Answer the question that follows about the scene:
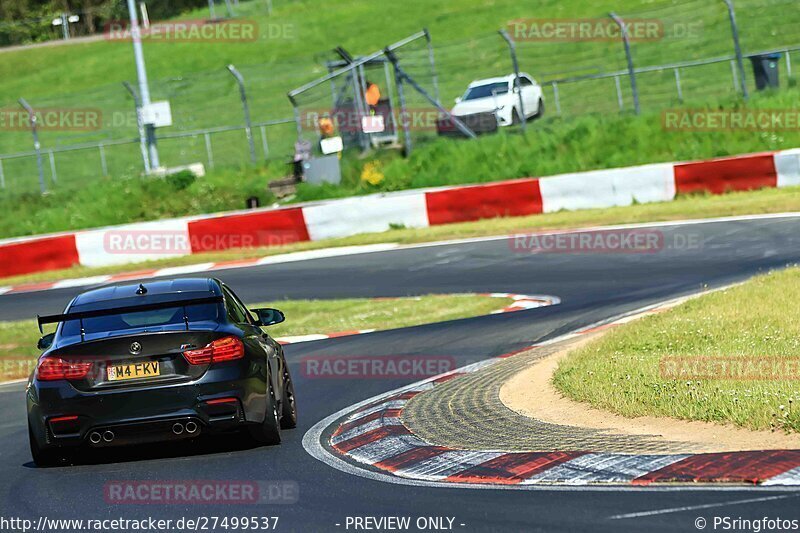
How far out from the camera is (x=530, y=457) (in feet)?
24.9

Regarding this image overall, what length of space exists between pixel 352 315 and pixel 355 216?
9136mm

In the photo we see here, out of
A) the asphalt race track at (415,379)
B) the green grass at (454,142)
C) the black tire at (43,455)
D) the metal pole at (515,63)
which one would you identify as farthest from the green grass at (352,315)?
the green grass at (454,142)

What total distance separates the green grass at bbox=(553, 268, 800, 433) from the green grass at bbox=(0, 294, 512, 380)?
4162 mm

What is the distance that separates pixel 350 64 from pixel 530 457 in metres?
24.4

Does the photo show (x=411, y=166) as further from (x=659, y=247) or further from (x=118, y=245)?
(x=659, y=247)

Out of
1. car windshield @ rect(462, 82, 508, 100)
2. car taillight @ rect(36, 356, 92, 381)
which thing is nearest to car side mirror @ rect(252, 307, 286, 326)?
car taillight @ rect(36, 356, 92, 381)

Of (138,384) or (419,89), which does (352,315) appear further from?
(419,89)

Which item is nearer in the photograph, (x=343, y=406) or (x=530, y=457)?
(x=530, y=457)

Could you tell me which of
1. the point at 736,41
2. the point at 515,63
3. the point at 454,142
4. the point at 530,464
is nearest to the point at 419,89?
the point at 454,142

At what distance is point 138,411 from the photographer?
27.5ft

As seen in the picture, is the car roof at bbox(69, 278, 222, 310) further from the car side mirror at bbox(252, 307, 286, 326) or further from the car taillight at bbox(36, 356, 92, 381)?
the car taillight at bbox(36, 356, 92, 381)

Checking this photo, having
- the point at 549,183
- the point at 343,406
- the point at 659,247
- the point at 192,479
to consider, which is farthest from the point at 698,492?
the point at 549,183

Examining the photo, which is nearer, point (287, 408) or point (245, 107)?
point (287, 408)

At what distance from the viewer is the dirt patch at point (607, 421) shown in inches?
286
